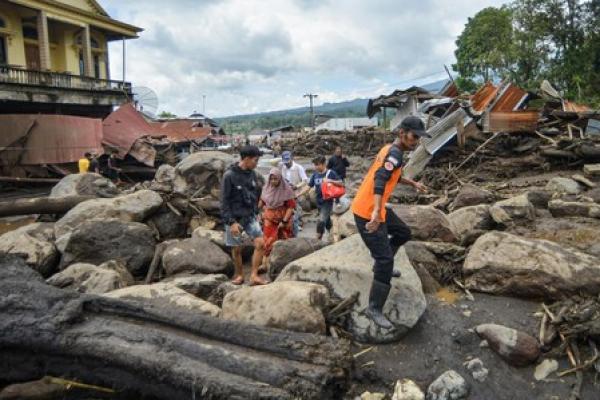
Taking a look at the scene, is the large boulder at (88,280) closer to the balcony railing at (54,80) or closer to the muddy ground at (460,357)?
the muddy ground at (460,357)

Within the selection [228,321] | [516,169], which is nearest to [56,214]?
[228,321]

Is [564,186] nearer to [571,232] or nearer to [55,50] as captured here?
[571,232]

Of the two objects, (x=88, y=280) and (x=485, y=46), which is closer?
(x=88, y=280)

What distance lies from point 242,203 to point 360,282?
1891 mm

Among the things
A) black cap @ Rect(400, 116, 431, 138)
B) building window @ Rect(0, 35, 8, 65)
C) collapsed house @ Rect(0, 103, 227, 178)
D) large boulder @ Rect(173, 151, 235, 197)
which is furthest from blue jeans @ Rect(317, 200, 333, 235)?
building window @ Rect(0, 35, 8, 65)

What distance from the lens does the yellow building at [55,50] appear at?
17891 mm

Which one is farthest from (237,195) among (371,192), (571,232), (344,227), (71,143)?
(71,143)

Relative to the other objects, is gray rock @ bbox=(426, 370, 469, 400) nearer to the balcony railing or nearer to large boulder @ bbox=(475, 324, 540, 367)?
large boulder @ bbox=(475, 324, 540, 367)

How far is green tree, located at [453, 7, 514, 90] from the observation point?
24.8m

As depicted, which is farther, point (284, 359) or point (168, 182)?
point (168, 182)

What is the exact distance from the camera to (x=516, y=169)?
12094 millimetres

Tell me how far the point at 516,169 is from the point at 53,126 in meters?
14.9

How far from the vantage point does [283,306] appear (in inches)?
153

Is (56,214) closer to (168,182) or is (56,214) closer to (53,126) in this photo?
(168,182)
